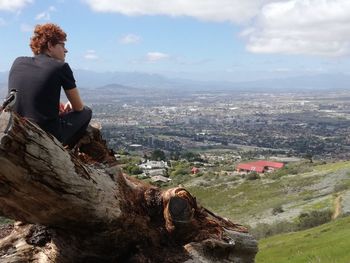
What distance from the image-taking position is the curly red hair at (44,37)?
22.5 ft

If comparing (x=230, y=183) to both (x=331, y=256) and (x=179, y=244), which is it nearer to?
(x=331, y=256)

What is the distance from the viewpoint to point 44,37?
6.86 meters

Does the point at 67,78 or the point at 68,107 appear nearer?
the point at 67,78

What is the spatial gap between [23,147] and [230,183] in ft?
239

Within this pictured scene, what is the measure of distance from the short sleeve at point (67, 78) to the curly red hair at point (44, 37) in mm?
441

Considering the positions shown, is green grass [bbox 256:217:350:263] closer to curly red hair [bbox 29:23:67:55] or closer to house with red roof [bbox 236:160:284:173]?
curly red hair [bbox 29:23:67:55]

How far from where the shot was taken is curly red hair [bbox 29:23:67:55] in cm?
685

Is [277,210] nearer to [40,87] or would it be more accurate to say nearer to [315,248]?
[315,248]

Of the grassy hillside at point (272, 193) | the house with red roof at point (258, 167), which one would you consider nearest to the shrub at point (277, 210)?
the grassy hillside at point (272, 193)

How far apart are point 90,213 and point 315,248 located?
58.7 ft

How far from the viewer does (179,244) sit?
7.70 meters

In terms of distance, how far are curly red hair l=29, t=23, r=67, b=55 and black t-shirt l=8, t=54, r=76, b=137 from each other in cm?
23

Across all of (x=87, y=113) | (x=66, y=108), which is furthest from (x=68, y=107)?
(x=87, y=113)

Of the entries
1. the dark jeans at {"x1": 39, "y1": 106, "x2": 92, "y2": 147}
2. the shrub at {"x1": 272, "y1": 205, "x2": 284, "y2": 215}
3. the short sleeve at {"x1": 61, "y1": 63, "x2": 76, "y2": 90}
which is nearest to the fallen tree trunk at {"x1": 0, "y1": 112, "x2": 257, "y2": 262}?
the dark jeans at {"x1": 39, "y1": 106, "x2": 92, "y2": 147}
